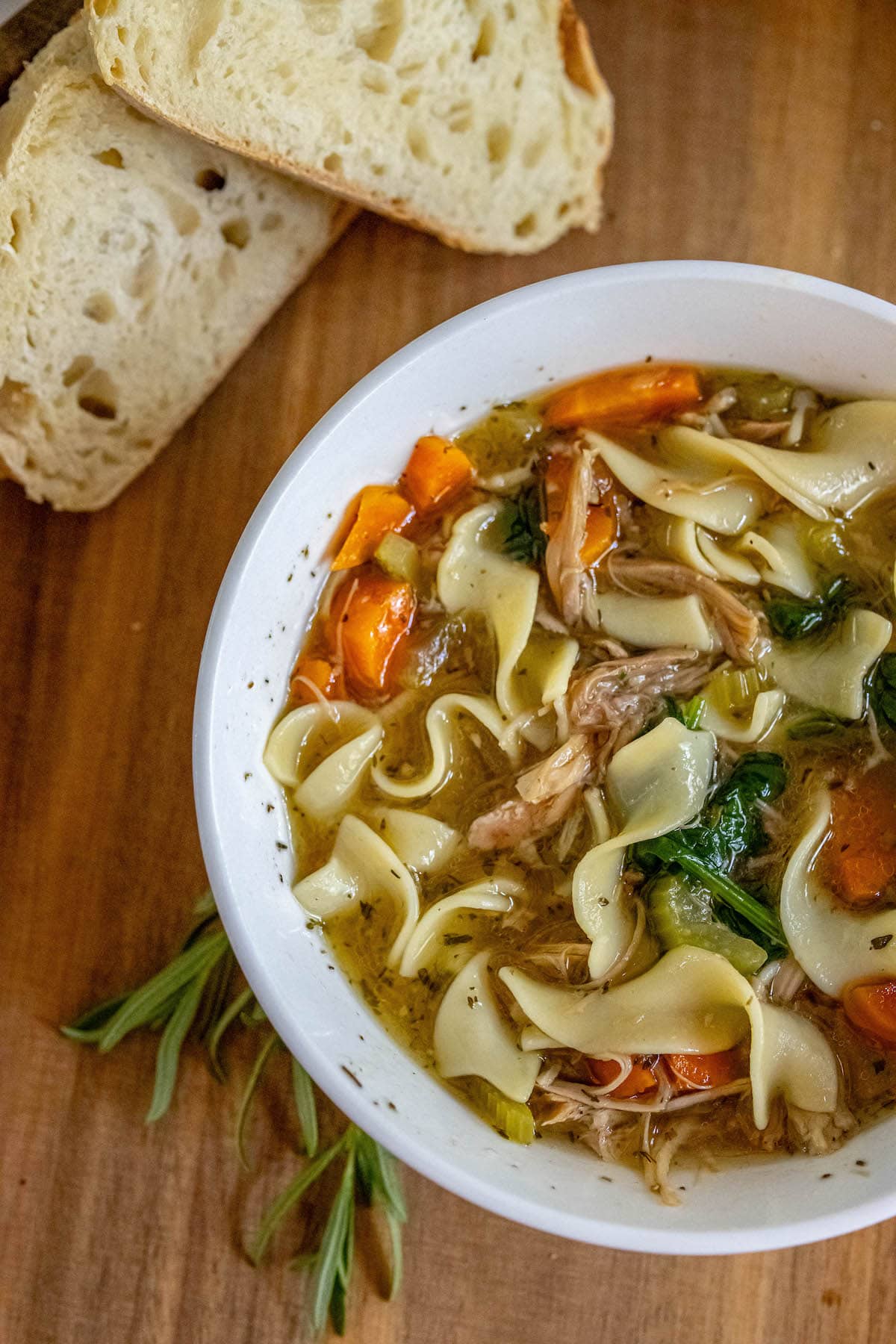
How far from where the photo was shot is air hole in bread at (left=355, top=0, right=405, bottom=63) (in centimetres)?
342

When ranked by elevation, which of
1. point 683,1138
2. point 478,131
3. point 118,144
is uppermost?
point 118,144

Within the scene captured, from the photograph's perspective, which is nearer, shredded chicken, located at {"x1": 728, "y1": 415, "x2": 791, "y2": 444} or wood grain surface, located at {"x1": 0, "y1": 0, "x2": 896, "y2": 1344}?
shredded chicken, located at {"x1": 728, "y1": 415, "x2": 791, "y2": 444}

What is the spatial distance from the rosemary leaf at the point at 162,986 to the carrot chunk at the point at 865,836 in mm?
1728

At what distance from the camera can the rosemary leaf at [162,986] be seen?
11.2 feet

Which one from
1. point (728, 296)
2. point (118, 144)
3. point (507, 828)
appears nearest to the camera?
point (728, 296)

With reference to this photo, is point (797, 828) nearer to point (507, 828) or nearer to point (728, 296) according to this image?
point (507, 828)

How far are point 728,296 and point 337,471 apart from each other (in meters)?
1.07

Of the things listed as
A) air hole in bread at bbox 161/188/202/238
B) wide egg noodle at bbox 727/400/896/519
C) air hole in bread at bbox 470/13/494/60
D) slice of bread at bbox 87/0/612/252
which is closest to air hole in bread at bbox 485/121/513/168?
slice of bread at bbox 87/0/612/252

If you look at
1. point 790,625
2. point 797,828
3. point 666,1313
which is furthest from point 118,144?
point 666,1313

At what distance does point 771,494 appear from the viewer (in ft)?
10.6

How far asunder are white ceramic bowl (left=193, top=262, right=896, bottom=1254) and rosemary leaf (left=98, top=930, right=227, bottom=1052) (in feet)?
1.43

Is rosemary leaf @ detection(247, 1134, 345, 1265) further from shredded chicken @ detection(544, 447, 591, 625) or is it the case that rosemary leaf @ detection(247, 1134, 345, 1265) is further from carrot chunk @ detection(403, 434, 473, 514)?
carrot chunk @ detection(403, 434, 473, 514)

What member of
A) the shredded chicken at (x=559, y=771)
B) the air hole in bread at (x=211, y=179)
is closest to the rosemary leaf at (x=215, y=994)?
the shredded chicken at (x=559, y=771)

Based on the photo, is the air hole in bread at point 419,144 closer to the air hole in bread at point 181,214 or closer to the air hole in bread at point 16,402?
the air hole in bread at point 181,214
